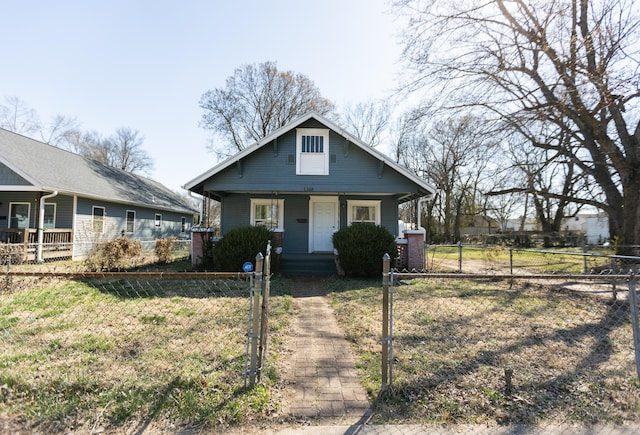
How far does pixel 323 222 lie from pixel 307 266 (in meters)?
2.53

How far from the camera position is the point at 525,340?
16.1ft

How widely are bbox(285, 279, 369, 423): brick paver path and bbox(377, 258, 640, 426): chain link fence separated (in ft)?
1.12

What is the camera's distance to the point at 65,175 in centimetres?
1509

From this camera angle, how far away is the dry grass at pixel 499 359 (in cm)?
297

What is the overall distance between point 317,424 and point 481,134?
1101 centimetres

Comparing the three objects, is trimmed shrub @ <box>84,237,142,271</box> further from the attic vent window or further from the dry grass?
the dry grass

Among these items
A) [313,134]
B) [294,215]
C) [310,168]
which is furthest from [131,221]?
[313,134]

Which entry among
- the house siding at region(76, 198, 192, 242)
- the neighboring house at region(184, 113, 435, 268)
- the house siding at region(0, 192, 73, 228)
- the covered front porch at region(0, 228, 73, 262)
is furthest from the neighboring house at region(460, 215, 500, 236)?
the covered front porch at region(0, 228, 73, 262)

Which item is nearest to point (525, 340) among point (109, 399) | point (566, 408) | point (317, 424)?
point (566, 408)

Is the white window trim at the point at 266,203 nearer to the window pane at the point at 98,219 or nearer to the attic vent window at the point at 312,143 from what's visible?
the attic vent window at the point at 312,143

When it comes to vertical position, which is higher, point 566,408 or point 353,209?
point 353,209

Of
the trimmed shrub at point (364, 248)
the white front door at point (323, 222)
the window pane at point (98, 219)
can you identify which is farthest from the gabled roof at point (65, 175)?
the trimmed shrub at point (364, 248)

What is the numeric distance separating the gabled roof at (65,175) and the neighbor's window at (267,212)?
814cm

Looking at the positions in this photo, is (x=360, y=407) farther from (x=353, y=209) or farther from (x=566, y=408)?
(x=353, y=209)
